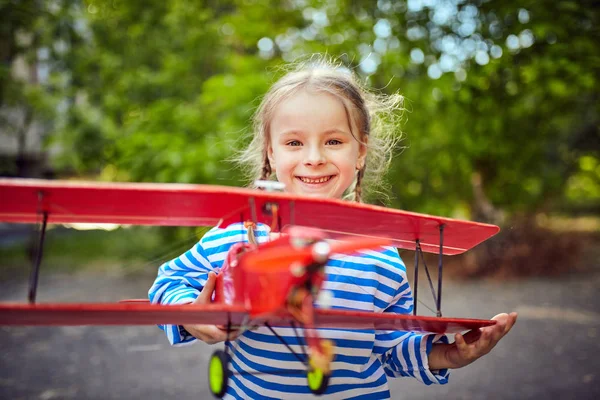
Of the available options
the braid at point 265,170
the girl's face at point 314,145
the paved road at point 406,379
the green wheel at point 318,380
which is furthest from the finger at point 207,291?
the paved road at point 406,379

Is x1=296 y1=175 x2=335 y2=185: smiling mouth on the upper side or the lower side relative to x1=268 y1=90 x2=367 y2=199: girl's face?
lower

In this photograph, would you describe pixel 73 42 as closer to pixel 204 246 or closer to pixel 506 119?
pixel 506 119

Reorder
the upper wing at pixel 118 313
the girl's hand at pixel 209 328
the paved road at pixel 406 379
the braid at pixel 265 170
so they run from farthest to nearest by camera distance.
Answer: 1. the paved road at pixel 406 379
2. the braid at pixel 265 170
3. the girl's hand at pixel 209 328
4. the upper wing at pixel 118 313

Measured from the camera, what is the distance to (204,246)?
2.66 m

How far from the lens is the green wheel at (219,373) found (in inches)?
67.1

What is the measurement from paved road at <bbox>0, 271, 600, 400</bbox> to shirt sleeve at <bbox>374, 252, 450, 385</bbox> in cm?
333

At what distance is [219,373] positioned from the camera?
5.60 feet

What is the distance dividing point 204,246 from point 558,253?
457 inches

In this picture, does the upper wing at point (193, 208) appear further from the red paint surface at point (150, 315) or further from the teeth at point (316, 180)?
the teeth at point (316, 180)

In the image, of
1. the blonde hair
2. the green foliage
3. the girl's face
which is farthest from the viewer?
the green foliage

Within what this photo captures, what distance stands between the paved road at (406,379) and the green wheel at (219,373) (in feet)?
13.1

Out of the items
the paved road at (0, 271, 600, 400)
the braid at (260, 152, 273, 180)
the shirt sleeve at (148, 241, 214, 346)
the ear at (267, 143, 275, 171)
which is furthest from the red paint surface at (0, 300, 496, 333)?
the paved road at (0, 271, 600, 400)

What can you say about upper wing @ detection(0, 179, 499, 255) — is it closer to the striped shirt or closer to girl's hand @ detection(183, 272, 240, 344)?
girl's hand @ detection(183, 272, 240, 344)

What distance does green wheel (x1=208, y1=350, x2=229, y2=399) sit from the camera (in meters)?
1.70
